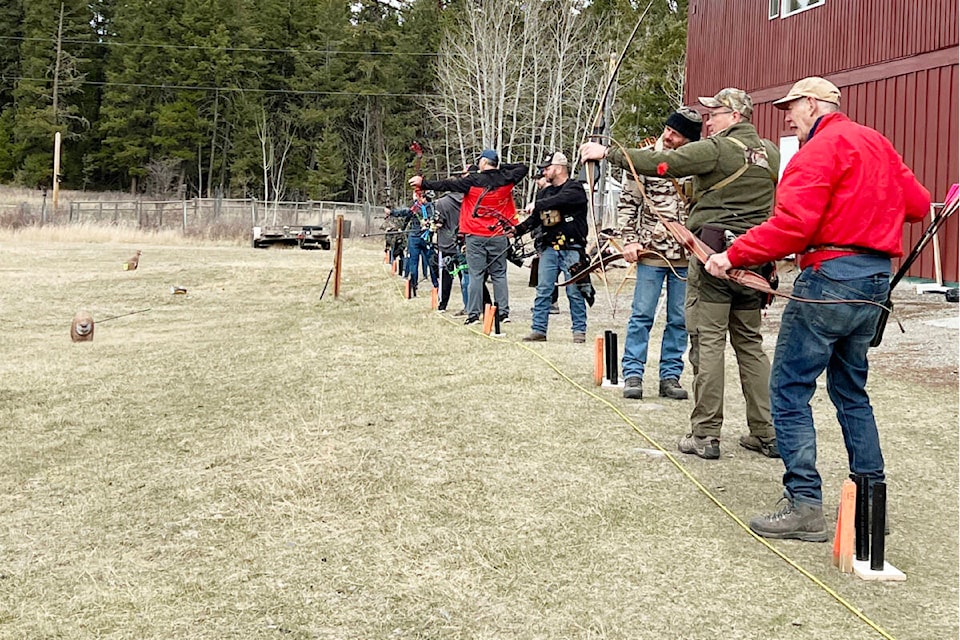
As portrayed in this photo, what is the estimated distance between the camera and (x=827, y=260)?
4.23 meters

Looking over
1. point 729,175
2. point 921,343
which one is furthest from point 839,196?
point 921,343

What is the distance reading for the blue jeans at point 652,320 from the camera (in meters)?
7.16

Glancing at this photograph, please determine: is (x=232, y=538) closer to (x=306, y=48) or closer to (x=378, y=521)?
(x=378, y=521)

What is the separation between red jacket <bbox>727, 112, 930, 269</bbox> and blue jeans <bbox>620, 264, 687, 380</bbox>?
2.85m

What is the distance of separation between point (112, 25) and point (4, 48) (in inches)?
286

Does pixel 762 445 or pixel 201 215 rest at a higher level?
pixel 201 215

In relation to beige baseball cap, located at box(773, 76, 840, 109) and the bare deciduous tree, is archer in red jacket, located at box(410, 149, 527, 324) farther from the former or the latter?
the bare deciduous tree

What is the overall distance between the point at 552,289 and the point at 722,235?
469cm

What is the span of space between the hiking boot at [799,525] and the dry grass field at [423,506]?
5cm

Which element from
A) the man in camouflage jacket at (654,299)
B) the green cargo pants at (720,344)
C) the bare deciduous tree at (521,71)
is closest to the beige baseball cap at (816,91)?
the green cargo pants at (720,344)

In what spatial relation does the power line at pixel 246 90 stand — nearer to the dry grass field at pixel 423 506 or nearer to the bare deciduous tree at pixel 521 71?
the bare deciduous tree at pixel 521 71

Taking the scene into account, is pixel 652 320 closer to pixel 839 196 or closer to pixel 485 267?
pixel 839 196

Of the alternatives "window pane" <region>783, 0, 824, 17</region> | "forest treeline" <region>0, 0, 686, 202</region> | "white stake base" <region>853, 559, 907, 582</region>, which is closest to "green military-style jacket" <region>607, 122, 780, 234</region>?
"white stake base" <region>853, 559, 907, 582</region>

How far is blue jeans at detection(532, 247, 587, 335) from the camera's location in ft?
33.0
